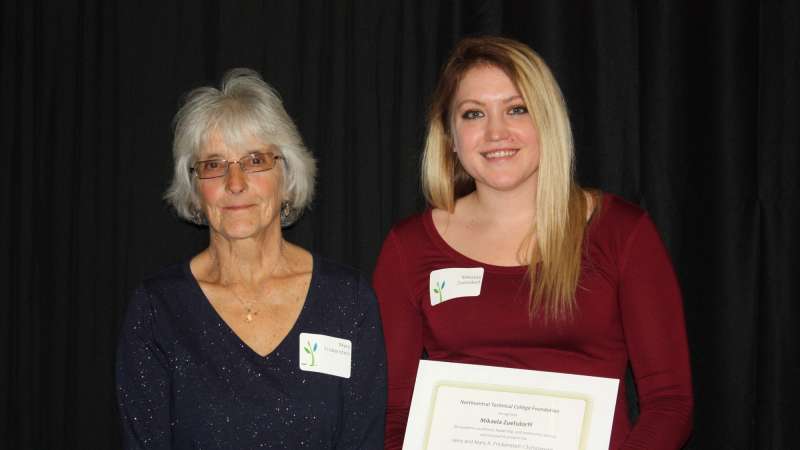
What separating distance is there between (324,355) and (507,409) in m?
0.57

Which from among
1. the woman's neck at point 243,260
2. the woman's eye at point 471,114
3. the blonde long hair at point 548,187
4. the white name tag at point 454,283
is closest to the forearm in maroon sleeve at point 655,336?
the blonde long hair at point 548,187

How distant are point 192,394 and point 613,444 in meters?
1.22

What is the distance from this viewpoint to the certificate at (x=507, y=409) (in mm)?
2168

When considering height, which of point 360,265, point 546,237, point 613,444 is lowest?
point 613,444

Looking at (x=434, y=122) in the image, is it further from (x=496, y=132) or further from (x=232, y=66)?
(x=232, y=66)

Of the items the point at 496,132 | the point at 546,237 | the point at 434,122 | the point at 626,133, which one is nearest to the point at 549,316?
the point at 546,237

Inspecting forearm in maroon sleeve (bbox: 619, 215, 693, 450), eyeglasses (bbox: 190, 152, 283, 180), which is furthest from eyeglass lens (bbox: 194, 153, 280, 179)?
forearm in maroon sleeve (bbox: 619, 215, 693, 450)

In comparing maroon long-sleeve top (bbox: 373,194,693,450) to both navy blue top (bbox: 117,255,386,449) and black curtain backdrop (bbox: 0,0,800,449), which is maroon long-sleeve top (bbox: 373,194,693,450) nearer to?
navy blue top (bbox: 117,255,386,449)

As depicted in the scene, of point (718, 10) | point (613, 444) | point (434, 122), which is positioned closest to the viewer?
point (613, 444)

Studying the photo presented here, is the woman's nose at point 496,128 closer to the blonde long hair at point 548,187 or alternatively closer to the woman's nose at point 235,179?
the blonde long hair at point 548,187

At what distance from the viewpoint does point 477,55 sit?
2.49m

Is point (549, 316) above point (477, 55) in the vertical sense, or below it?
below

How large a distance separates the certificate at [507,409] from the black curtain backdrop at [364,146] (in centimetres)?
94

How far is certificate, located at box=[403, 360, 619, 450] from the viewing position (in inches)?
85.4
